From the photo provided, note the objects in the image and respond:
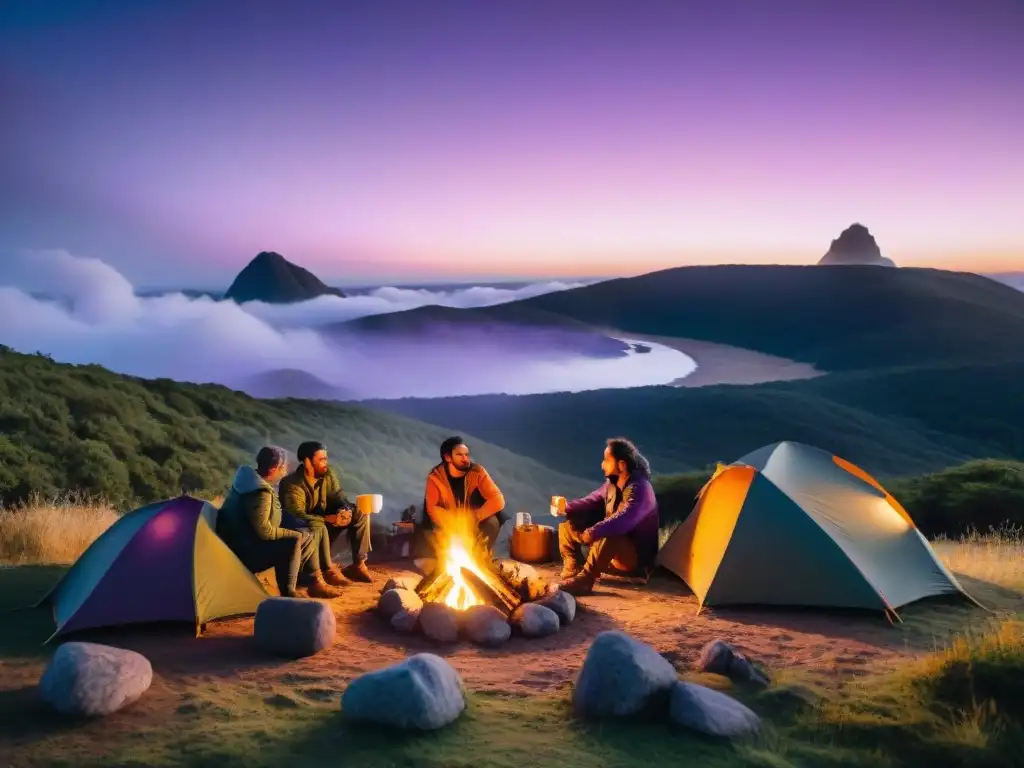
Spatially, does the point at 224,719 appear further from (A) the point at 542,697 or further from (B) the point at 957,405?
(B) the point at 957,405

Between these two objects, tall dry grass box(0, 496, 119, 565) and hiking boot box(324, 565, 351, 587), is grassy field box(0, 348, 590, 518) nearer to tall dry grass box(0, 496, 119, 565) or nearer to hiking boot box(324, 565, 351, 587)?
tall dry grass box(0, 496, 119, 565)

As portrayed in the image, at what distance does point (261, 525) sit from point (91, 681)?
278 centimetres

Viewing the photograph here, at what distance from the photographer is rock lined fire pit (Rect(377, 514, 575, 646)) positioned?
7.89m

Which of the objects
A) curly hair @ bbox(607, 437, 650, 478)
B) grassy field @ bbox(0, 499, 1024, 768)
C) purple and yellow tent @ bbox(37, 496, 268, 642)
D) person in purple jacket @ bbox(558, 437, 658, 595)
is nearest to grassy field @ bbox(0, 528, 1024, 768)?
grassy field @ bbox(0, 499, 1024, 768)

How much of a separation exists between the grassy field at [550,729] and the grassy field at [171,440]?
11.5 m

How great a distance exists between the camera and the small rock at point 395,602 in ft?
27.3

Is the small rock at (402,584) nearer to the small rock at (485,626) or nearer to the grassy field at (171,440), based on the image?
the small rock at (485,626)

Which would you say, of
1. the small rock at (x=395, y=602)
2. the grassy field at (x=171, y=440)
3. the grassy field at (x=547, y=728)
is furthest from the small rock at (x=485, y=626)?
the grassy field at (x=171, y=440)

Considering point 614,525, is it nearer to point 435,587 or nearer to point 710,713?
point 435,587

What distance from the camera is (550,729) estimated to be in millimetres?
5531

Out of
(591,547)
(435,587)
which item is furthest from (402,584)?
(591,547)

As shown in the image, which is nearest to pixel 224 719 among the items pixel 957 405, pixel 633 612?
pixel 633 612

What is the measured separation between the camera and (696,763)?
5062mm

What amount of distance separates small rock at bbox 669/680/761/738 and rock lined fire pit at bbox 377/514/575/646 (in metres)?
2.49
